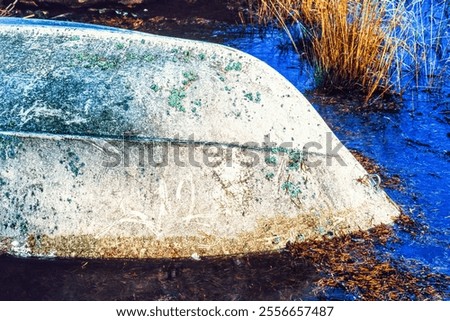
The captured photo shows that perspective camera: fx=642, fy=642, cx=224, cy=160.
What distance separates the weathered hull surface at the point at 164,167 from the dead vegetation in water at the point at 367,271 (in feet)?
0.28

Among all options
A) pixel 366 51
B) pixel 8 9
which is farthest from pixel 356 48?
pixel 8 9

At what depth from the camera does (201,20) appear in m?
8.06

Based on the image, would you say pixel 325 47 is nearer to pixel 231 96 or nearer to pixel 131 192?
pixel 231 96

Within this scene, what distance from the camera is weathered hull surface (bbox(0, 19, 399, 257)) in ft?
12.2

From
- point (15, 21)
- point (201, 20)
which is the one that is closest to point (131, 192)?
point (15, 21)

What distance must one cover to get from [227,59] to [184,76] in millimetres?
315

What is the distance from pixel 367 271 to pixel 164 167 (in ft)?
4.27

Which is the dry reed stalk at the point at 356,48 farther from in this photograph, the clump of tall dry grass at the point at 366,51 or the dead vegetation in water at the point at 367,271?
the dead vegetation in water at the point at 367,271

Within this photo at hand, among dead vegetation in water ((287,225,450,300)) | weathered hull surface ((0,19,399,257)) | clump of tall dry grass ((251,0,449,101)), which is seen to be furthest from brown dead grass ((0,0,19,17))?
dead vegetation in water ((287,225,450,300))

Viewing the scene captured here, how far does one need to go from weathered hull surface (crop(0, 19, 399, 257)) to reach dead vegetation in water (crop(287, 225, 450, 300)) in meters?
0.08

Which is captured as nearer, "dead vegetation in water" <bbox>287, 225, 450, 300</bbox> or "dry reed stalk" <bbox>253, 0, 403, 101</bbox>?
"dead vegetation in water" <bbox>287, 225, 450, 300</bbox>

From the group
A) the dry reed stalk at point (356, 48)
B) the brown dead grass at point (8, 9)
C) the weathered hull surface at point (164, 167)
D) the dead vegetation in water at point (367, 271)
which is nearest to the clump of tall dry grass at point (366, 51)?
the dry reed stalk at point (356, 48)

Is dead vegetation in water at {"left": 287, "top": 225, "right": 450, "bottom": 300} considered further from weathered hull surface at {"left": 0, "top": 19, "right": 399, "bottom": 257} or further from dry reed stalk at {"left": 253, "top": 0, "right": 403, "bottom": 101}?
dry reed stalk at {"left": 253, "top": 0, "right": 403, "bottom": 101}

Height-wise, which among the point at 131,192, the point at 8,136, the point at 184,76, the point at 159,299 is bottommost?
the point at 159,299
